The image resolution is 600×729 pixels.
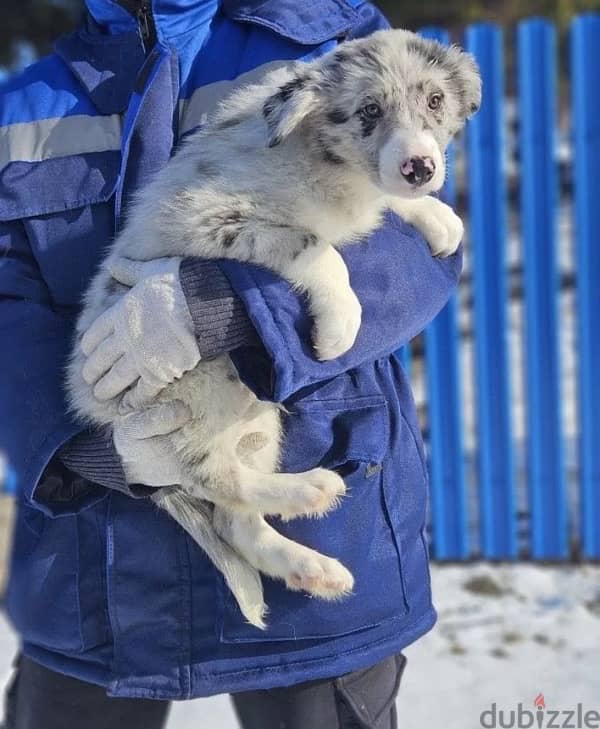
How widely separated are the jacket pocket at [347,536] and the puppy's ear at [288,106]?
2.03ft

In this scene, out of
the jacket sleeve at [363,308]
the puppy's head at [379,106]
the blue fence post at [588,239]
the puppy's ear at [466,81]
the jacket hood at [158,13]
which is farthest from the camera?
the blue fence post at [588,239]

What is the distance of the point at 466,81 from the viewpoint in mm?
2375

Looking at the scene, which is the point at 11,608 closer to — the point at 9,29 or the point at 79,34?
→ the point at 79,34

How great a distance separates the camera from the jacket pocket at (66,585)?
2262 millimetres

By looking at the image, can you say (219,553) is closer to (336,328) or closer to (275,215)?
(336,328)

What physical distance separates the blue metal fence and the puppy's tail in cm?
285

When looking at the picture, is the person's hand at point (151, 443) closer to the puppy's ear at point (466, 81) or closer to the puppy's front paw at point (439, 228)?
the puppy's front paw at point (439, 228)

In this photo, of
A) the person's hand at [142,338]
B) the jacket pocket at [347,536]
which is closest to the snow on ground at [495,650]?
the jacket pocket at [347,536]

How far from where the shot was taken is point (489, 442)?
16.9 feet

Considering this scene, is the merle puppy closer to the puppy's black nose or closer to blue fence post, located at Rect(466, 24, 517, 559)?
the puppy's black nose

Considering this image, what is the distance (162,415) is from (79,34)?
3.38ft

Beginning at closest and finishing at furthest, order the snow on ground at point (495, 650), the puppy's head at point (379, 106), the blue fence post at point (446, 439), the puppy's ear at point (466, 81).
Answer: the puppy's head at point (379, 106) < the puppy's ear at point (466, 81) < the snow on ground at point (495, 650) < the blue fence post at point (446, 439)

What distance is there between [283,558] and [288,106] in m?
1.01

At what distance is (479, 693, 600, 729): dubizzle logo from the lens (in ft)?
11.6
